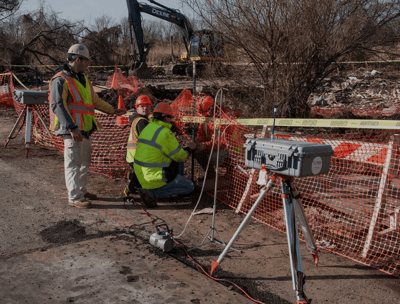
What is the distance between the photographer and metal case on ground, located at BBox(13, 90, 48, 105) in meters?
8.23

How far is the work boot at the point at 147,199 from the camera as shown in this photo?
19.1 ft

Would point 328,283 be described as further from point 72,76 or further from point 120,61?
point 120,61

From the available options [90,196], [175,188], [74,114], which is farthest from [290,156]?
[90,196]

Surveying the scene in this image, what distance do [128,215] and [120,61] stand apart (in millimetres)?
26969

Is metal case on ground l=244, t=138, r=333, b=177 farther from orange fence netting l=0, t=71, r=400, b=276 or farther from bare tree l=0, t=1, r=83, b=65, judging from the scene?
bare tree l=0, t=1, r=83, b=65

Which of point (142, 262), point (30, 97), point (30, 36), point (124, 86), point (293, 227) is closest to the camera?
point (293, 227)

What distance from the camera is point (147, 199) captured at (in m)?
5.83

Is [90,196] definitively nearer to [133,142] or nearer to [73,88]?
[133,142]

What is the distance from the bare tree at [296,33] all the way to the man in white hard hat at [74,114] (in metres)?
4.44

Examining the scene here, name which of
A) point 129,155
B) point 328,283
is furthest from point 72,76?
point 328,283

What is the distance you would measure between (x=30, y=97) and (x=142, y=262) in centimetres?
536

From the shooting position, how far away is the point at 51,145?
369 inches

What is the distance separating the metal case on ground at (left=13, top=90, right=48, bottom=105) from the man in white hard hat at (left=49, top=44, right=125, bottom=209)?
2.64 m

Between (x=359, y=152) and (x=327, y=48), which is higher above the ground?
(x=327, y=48)
